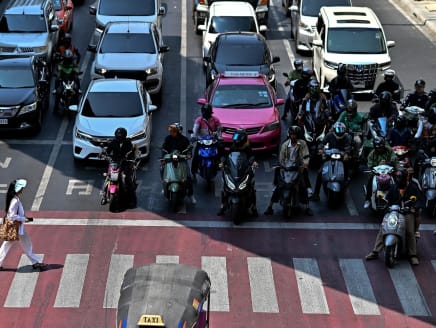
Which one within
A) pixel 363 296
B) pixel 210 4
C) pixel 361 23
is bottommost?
pixel 210 4

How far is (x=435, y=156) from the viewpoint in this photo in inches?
784

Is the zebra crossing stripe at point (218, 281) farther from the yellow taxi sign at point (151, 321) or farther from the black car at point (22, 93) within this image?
the black car at point (22, 93)

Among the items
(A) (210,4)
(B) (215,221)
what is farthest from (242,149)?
(A) (210,4)

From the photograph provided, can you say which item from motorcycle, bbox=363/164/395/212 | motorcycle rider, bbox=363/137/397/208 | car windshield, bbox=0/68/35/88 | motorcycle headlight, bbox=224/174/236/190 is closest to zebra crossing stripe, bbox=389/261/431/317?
motorcycle, bbox=363/164/395/212

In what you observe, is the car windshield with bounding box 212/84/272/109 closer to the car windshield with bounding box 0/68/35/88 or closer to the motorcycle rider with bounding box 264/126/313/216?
the motorcycle rider with bounding box 264/126/313/216

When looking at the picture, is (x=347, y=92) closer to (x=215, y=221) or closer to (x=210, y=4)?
(x=215, y=221)

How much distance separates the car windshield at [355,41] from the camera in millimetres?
26625

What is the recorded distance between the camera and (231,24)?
2964cm

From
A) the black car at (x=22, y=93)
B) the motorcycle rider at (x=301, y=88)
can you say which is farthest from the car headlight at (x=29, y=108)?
the motorcycle rider at (x=301, y=88)

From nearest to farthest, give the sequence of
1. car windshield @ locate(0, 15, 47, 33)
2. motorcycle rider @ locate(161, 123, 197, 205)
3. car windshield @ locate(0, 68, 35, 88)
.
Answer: motorcycle rider @ locate(161, 123, 197, 205) → car windshield @ locate(0, 68, 35, 88) → car windshield @ locate(0, 15, 47, 33)

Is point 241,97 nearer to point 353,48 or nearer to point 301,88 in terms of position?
point 301,88

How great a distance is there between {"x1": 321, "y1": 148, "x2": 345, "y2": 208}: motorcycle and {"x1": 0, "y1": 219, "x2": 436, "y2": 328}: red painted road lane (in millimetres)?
1169

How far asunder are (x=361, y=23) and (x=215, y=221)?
10867mm

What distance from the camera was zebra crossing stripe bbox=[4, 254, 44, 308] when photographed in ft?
49.6
